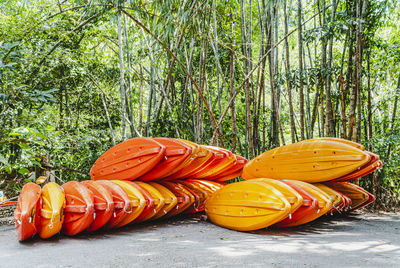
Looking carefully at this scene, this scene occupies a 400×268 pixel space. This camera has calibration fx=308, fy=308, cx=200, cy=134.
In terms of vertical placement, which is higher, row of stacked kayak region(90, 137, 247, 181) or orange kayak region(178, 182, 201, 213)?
row of stacked kayak region(90, 137, 247, 181)

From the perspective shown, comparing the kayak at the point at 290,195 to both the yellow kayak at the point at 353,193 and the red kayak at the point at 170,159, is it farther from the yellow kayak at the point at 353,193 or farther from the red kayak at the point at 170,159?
the yellow kayak at the point at 353,193

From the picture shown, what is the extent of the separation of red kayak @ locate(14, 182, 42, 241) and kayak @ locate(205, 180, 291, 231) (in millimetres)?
1158

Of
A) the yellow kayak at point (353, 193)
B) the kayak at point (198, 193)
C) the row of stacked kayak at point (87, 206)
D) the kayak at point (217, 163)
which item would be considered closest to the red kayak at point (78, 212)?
the row of stacked kayak at point (87, 206)

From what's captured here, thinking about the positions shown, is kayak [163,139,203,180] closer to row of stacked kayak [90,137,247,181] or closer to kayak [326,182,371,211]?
row of stacked kayak [90,137,247,181]

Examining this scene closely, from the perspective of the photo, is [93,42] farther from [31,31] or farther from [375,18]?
[375,18]

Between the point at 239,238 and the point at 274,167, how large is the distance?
0.83 meters

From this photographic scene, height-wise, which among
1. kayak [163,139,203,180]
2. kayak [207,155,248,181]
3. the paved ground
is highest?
kayak [163,139,203,180]

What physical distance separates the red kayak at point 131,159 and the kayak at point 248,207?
1.83 feet

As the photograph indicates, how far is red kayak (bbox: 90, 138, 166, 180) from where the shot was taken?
2.21m

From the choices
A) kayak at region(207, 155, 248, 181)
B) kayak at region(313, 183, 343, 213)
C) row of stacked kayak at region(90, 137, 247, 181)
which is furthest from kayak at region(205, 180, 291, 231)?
kayak at region(207, 155, 248, 181)

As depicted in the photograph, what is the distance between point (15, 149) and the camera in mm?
3467

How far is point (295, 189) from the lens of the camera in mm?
2037

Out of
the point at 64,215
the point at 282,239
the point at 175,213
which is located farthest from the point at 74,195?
the point at 282,239

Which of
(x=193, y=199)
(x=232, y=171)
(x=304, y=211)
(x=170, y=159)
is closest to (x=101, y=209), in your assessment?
(x=170, y=159)
